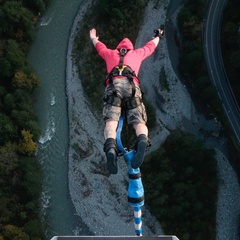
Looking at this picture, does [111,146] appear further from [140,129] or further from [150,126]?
[150,126]

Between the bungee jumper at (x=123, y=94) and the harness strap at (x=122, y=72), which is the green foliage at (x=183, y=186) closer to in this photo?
the bungee jumper at (x=123, y=94)

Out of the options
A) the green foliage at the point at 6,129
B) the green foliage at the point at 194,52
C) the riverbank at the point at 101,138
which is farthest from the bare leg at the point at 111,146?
the green foliage at the point at 194,52

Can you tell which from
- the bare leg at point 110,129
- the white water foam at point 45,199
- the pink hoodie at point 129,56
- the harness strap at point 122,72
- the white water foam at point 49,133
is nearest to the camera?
the bare leg at point 110,129

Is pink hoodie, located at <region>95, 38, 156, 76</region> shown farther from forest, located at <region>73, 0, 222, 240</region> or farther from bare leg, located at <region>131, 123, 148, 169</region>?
forest, located at <region>73, 0, 222, 240</region>

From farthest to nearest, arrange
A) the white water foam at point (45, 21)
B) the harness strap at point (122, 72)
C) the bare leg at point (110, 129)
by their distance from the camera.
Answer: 1. the white water foam at point (45, 21)
2. the harness strap at point (122, 72)
3. the bare leg at point (110, 129)

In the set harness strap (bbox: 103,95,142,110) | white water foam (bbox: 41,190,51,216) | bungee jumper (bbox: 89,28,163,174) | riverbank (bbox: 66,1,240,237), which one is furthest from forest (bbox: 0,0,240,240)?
harness strap (bbox: 103,95,142,110)

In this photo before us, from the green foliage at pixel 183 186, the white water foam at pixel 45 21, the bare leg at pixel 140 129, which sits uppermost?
the bare leg at pixel 140 129
